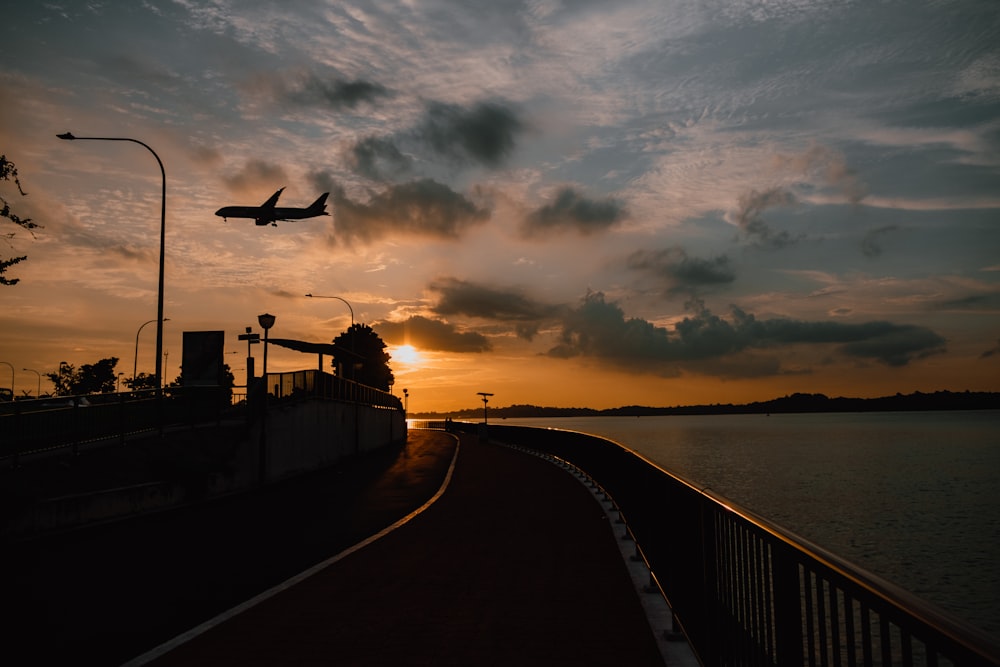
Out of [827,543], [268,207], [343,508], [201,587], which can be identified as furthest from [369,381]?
[201,587]

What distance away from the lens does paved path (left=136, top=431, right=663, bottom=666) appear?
624 cm

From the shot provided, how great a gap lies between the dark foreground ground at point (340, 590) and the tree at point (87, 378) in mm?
102835

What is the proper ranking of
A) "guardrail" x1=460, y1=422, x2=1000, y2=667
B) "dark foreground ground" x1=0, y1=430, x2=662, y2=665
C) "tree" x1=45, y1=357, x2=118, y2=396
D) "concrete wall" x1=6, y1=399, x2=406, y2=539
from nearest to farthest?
"guardrail" x1=460, y1=422, x2=1000, y2=667 → "dark foreground ground" x1=0, y1=430, x2=662, y2=665 → "concrete wall" x1=6, y1=399, x2=406, y2=539 → "tree" x1=45, y1=357, x2=118, y2=396

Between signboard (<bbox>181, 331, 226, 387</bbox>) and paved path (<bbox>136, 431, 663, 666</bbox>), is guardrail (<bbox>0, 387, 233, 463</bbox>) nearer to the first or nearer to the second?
signboard (<bbox>181, 331, 226, 387</bbox>)

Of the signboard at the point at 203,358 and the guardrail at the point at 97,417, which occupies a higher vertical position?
the signboard at the point at 203,358

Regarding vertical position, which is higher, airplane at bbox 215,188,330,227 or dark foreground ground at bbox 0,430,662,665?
airplane at bbox 215,188,330,227

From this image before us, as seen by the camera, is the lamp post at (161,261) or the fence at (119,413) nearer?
the fence at (119,413)

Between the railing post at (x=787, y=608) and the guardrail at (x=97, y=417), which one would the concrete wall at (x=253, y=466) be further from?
the railing post at (x=787, y=608)

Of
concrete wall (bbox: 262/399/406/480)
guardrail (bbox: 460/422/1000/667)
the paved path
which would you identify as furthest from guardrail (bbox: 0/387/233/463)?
guardrail (bbox: 460/422/1000/667)

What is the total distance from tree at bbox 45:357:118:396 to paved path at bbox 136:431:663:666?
10691 centimetres

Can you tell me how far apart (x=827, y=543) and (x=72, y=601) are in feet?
116

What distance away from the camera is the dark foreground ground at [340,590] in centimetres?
645

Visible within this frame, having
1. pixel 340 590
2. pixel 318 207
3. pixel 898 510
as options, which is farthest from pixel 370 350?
pixel 340 590

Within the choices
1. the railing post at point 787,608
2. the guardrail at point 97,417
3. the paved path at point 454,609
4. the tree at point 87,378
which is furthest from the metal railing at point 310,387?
the tree at point 87,378
